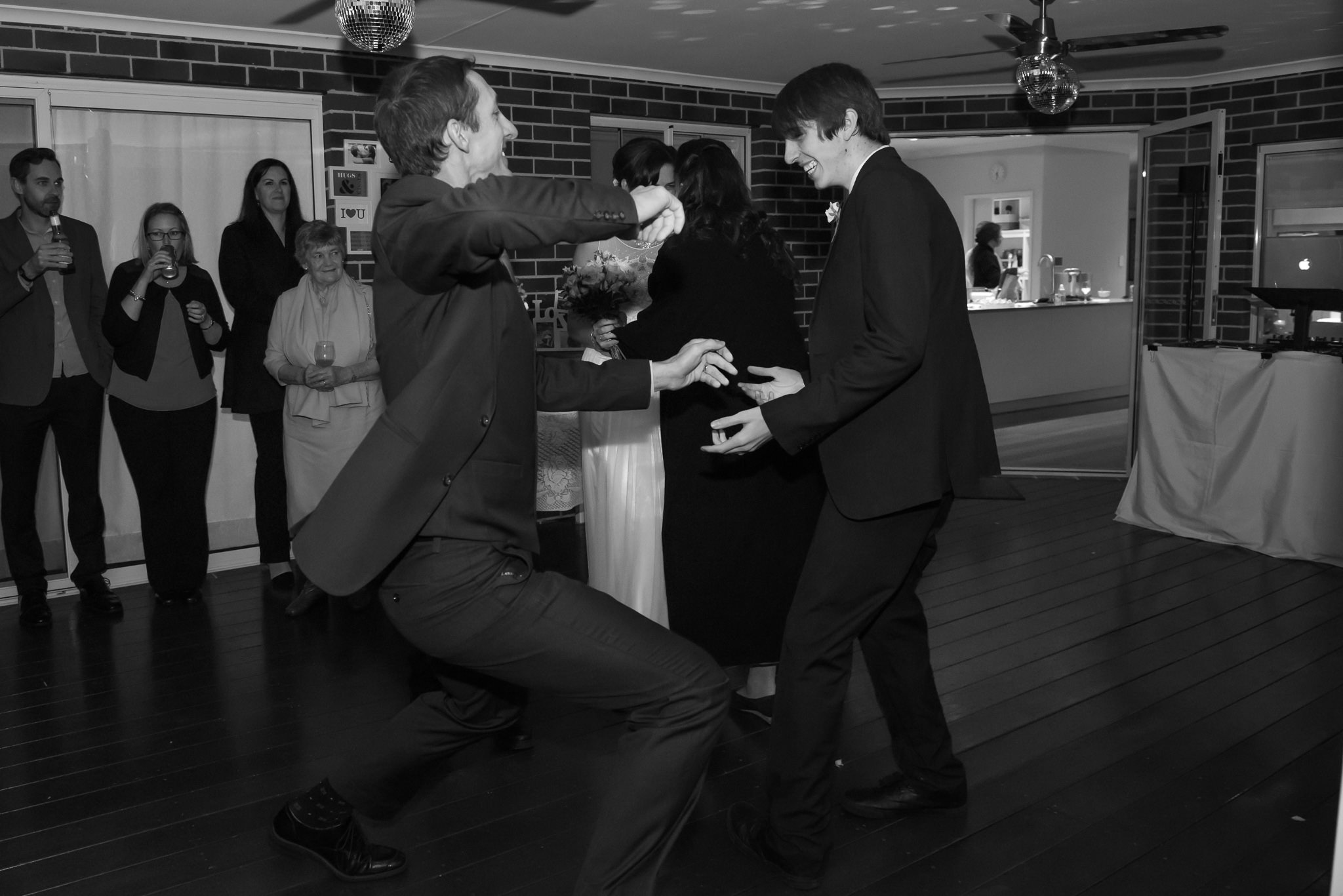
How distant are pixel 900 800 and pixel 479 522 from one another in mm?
1439

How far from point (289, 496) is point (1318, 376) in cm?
456

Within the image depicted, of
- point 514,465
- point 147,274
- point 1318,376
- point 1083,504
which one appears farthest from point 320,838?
point 1083,504

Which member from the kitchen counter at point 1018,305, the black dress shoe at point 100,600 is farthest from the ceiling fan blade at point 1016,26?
the kitchen counter at point 1018,305

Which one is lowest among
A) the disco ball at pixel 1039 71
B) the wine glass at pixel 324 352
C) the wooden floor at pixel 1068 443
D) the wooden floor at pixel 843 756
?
the wooden floor at pixel 843 756

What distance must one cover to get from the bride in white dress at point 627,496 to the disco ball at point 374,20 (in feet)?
2.58

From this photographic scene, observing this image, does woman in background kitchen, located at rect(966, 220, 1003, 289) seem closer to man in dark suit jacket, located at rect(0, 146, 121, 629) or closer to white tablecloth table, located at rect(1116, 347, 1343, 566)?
white tablecloth table, located at rect(1116, 347, 1343, 566)

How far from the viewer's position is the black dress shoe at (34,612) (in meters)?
4.64

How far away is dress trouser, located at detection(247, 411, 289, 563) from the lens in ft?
17.1

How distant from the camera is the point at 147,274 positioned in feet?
15.2

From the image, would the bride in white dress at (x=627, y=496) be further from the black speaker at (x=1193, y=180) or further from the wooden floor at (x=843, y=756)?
the black speaker at (x=1193, y=180)

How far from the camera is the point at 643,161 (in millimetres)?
3381

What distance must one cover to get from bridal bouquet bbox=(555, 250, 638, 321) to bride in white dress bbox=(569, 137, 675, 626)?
0.38 ft

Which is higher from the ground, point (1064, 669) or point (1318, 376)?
point (1318, 376)

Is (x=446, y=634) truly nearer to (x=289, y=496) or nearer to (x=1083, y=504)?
(x=289, y=496)
